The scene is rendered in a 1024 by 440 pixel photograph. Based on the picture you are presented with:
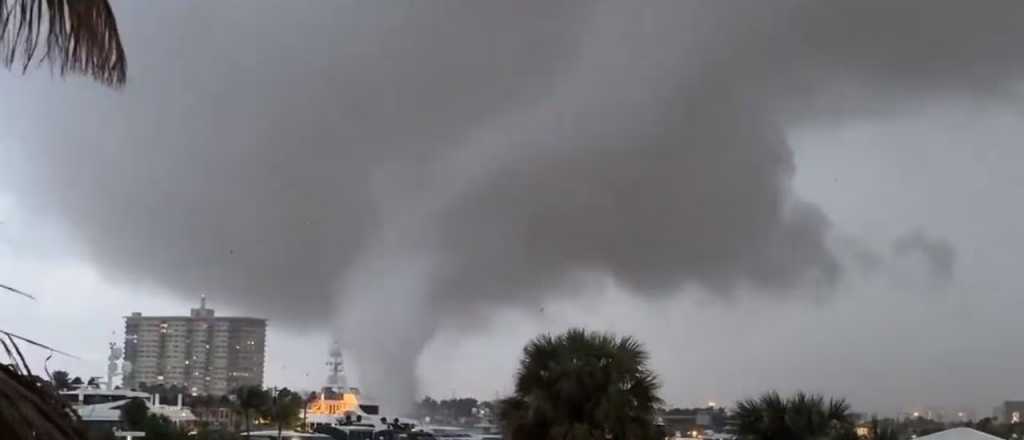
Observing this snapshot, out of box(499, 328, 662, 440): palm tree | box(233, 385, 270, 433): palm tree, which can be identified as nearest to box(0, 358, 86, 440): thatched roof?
box(499, 328, 662, 440): palm tree

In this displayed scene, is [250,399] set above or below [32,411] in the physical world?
below

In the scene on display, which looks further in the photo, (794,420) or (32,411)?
(794,420)

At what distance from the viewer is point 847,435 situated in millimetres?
20141

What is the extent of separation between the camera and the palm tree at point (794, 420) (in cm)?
2023

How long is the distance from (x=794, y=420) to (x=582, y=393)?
4.62m

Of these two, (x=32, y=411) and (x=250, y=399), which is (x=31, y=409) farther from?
(x=250, y=399)

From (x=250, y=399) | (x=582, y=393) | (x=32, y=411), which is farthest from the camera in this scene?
(x=250, y=399)

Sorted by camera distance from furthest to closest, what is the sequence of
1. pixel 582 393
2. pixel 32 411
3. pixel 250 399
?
pixel 250 399, pixel 582 393, pixel 32 411

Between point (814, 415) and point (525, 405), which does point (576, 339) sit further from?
point (814, 415)

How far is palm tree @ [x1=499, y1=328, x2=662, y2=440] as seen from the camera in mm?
18828

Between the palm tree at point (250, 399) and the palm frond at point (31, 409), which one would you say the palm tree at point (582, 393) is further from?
the palm tree at point (250, 399)

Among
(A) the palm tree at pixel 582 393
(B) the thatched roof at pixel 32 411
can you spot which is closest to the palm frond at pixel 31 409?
(B) the thatched roof at pixel 32 411

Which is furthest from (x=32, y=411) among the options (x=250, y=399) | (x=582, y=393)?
(x=250, y=399)

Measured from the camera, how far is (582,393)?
19312 mm
